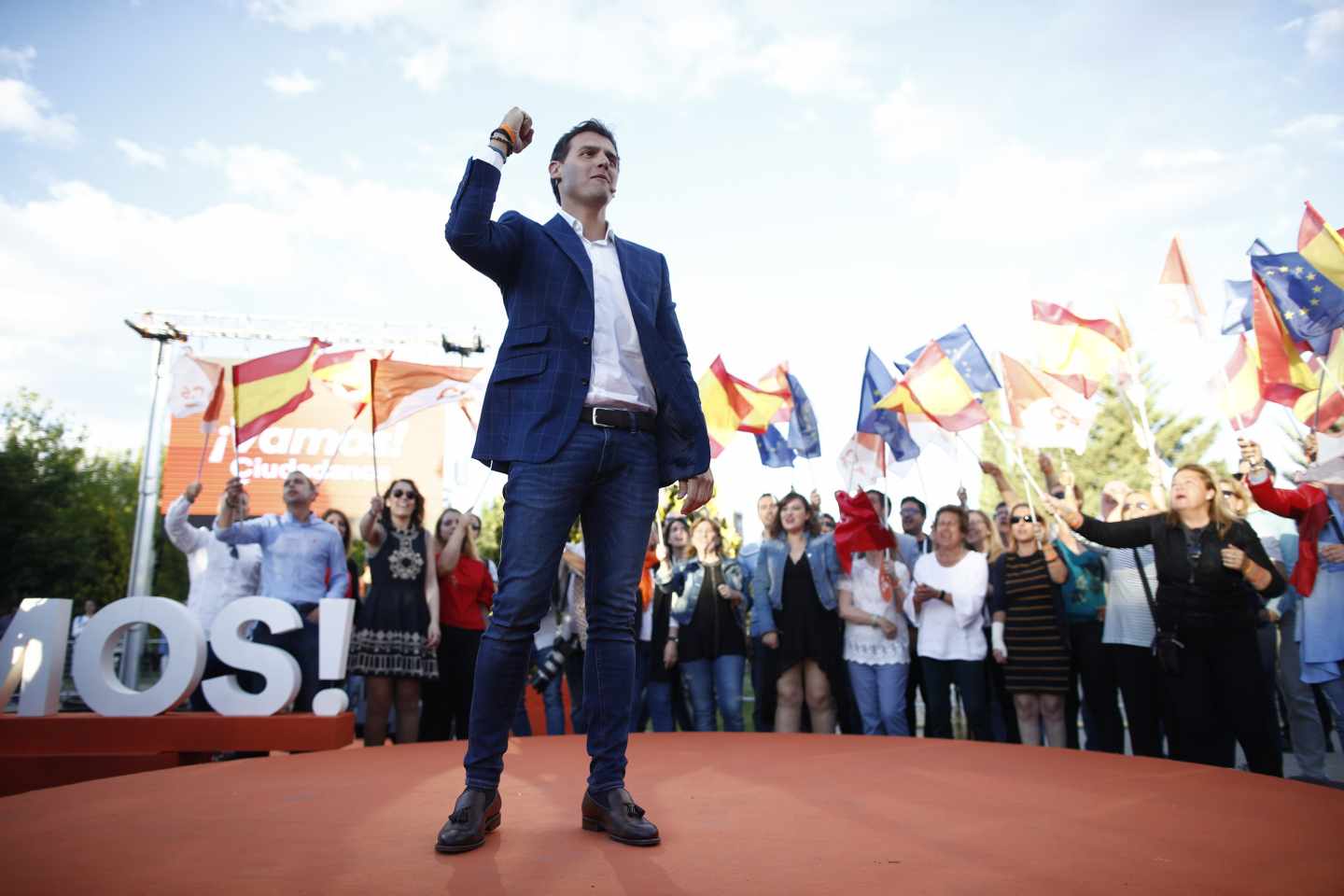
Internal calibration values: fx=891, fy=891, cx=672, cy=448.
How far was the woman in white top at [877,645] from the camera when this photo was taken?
5.68 m

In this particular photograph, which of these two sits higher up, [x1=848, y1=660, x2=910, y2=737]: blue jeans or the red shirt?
the red shirt

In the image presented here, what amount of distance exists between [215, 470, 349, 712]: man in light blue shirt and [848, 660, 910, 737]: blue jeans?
3.45m

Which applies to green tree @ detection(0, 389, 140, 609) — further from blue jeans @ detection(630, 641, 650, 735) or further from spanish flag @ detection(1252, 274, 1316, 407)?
spanish flag @ detection(1252, 274, 1316, 407)

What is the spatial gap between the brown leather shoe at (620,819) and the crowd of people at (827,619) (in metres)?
2.51

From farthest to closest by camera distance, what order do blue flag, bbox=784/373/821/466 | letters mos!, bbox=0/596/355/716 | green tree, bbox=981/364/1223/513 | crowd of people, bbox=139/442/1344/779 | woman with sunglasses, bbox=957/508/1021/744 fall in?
green tree, bbox=981/364/1223/513 → blue flag, bbox=784/373/821/466 → woman with sunglasses, bbox=957/508/1021/744 → crowd of people, bbox=139/442/1344/779 → letters mos!, bbox=0/596/355/716

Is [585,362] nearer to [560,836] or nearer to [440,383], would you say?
[560,836]

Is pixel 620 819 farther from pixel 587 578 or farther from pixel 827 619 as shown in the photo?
pixel 827 619

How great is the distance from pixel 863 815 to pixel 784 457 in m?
6.91

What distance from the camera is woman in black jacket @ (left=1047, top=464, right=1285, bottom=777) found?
13.7 feet

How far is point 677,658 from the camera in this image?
247 inches

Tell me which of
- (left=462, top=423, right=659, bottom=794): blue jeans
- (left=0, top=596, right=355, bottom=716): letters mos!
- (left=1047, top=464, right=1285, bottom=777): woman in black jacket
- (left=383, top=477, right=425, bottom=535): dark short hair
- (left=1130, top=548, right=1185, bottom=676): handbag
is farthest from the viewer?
(left=383, top=477, right=425, bottom=535): dark short hair

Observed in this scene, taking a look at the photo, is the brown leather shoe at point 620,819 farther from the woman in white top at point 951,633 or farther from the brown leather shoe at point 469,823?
the woman in white top at point 951,633

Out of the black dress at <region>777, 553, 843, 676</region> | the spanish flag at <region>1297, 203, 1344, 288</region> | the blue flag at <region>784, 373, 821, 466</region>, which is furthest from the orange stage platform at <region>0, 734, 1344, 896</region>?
the blue flag at <region>784, 373, 821, 466</region>

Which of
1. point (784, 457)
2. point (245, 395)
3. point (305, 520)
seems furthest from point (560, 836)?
point (784, 457)
